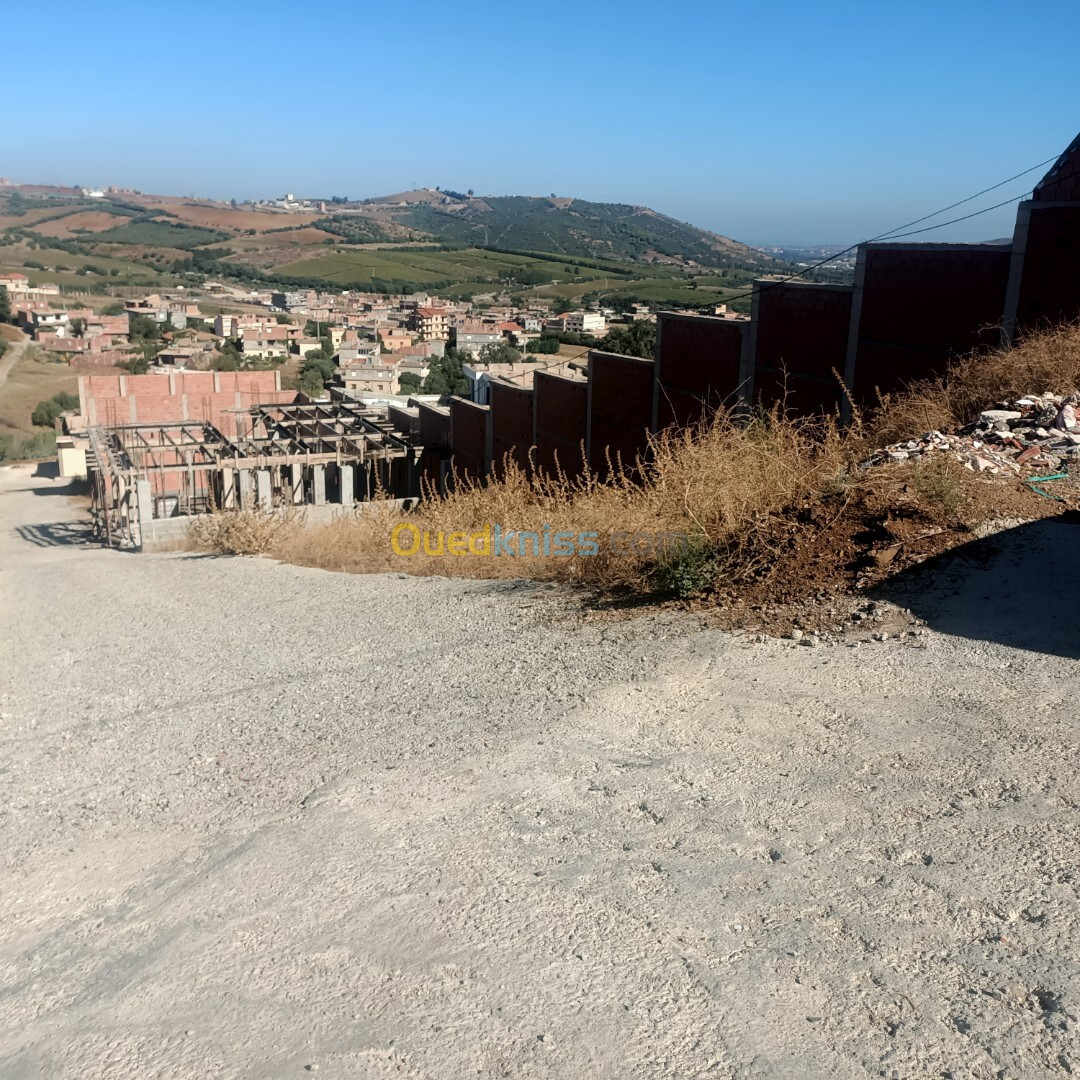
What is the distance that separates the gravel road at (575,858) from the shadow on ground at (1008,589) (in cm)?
3

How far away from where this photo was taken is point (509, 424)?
22.1 meters

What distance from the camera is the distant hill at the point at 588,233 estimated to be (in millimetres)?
105062

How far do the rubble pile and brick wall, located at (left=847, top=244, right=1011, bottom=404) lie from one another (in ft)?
10.8

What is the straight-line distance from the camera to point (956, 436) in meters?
8.79

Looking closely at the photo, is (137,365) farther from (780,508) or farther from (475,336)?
(780,508)

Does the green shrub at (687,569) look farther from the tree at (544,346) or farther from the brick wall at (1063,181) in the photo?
the tree at (544,346)

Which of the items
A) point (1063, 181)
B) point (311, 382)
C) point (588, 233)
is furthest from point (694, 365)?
point (588, 233)

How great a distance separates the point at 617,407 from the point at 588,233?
118436mm

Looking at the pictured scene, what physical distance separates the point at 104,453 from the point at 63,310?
8720 centimetres

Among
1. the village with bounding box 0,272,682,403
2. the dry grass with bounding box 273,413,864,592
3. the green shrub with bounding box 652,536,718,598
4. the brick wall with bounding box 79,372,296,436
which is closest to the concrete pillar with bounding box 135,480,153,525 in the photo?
the dry grass with bounding box 273,413,864,592

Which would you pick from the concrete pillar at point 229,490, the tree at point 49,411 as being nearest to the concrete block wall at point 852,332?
the concrete pillar at point 229,490

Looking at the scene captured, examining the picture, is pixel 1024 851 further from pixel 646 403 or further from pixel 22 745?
pixel 646 403

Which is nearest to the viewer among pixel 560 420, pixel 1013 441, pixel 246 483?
pixel 1013 441

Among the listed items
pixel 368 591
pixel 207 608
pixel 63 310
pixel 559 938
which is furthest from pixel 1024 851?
pixel 63 310
